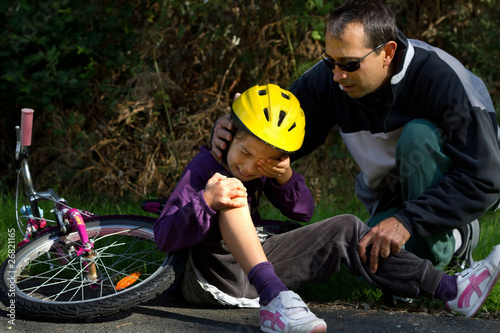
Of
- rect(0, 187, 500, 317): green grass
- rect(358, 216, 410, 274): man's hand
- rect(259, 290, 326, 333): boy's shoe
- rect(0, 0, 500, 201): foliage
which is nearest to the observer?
rect(259, 290, 326, 333): boy's shoe

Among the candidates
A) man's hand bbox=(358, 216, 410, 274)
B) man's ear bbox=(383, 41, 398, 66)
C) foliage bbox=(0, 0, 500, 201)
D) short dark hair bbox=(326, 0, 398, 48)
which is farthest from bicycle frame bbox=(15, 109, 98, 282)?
foliage bbox=(0, 0, 500, 201)

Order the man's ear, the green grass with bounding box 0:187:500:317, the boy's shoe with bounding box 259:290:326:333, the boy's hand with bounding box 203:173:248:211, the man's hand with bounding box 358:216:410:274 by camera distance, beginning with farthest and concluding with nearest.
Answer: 1. the green grass with bounding box 0:187:500:317
2. the man's ear
3. the man's hand with bounding box 358:216:410:274
4. the boy's hand with bounding box 203:173:248:211
5. the boy's shoe with bounding box 259:290:326:333

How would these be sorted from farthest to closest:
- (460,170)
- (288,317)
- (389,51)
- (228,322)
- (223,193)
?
(389,51), (460,170), (228,322), (223,193), (288,317)

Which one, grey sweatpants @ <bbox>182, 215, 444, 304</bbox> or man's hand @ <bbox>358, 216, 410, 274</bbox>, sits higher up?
man's hand @ <bbox>358, 216, 410, 274</bbox>

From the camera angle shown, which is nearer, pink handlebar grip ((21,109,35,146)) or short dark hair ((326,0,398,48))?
short dark hair ((326,0,398,48))

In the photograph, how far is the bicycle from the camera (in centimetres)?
321

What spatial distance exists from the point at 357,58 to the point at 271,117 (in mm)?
567

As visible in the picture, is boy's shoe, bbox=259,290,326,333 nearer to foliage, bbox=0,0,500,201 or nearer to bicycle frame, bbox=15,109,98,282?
bicycle frame, bbox=15,109,98,282

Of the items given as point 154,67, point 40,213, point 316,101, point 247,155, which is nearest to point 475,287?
point 247,155

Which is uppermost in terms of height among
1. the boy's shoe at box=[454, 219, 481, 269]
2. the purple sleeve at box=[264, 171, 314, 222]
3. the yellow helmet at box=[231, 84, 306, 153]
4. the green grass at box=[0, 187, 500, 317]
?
the yellow helmet at box=[231, 84, 306, 153]

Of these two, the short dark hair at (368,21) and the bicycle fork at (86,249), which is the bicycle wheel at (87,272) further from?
the short dark hair at (368,21)

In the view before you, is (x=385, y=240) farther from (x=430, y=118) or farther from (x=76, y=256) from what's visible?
(x=76, y=256)

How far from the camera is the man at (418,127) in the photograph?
3131 mm

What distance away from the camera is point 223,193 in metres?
2.84
